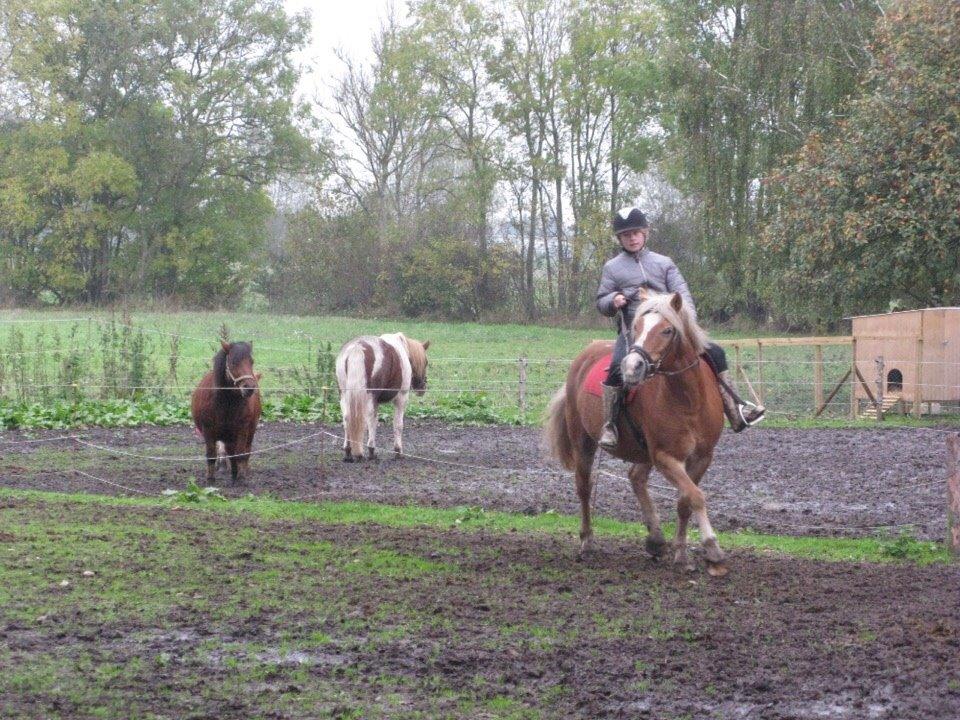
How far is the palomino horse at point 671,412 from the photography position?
710 centimetres

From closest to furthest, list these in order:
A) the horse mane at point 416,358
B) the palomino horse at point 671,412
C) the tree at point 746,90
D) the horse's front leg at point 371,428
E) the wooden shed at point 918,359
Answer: the palomino horse at point 671,412, the horse's front leg at point 371,428, the horse mane at point 416,358, the wooden shed at point 918,359, the tree at point 746,90

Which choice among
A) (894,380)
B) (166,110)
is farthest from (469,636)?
(166,110)

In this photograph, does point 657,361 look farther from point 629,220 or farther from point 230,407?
point 230,407

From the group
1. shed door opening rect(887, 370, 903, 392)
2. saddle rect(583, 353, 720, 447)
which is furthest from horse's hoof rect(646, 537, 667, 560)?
shed door opening rect(887, 370, 903, 392)

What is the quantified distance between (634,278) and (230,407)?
558 centimetres

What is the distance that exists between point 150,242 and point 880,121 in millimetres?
33142

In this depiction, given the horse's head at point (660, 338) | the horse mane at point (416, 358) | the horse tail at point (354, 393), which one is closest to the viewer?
the horse's head at point (660, 338)

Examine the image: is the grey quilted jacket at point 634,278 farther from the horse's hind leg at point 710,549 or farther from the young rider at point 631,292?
the horse's hind leg at point 710,549

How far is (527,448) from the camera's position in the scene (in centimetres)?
1509

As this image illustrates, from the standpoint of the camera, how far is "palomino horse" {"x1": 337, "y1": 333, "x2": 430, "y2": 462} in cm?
1337

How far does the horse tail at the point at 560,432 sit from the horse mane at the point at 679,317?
1483 mm

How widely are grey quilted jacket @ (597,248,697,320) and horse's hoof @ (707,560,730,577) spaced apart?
179cm

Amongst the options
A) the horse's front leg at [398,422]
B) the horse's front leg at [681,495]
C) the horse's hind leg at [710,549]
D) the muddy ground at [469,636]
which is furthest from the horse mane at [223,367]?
the horse's hind leg at [710,549]

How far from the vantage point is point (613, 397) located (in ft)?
24.8
